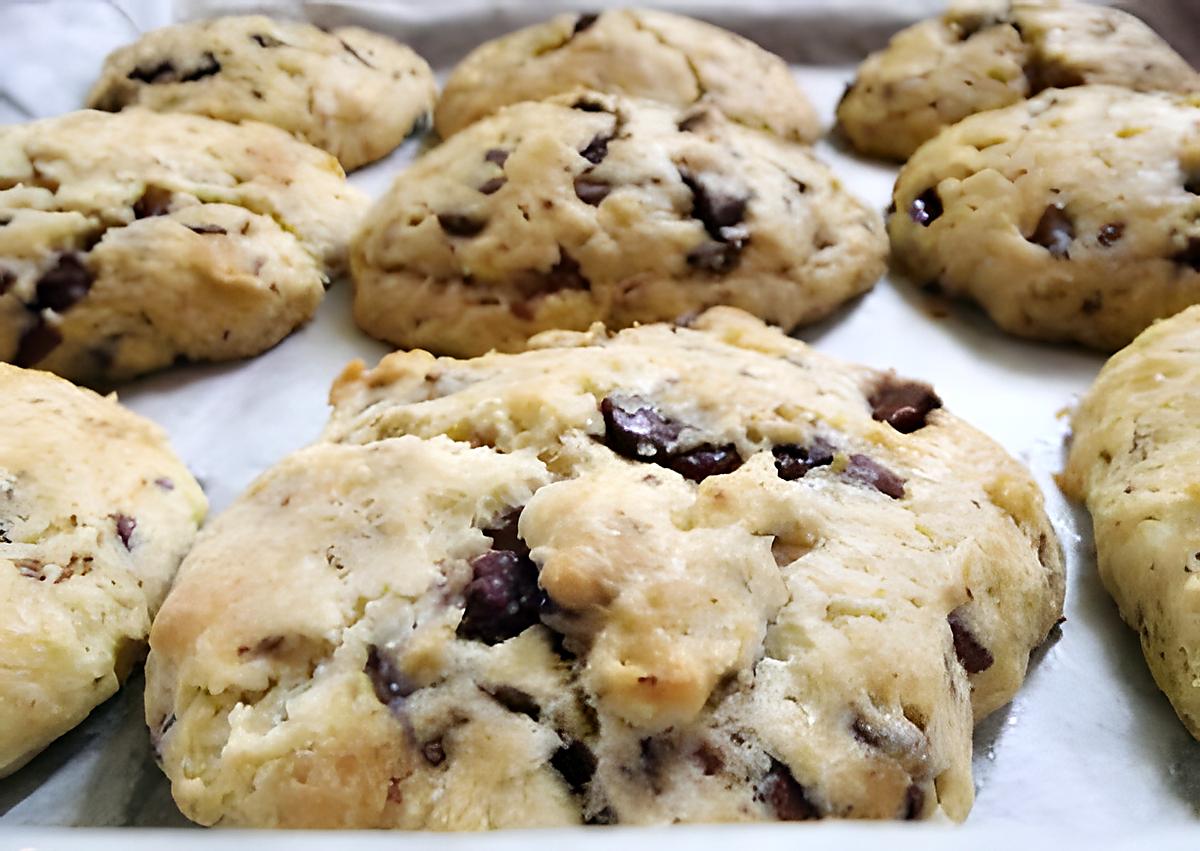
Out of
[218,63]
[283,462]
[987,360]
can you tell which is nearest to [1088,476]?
[987,360]

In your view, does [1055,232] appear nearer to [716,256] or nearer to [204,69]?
[716,256]

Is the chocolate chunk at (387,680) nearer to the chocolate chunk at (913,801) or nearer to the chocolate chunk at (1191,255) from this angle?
the chocolate chunk at (913,801)

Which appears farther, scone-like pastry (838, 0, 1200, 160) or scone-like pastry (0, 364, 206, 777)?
scone-like pastry (838, 0, 1200, 160)

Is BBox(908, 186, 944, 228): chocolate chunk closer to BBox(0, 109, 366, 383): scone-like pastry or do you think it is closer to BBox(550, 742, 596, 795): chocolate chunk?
BBox(0, 109, 366, 383): scone-like pastry

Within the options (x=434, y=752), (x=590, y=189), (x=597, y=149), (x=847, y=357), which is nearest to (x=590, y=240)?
(x=590, y=189)

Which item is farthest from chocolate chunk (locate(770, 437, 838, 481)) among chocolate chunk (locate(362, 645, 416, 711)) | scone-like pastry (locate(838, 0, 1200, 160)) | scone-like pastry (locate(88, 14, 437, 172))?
scone-like pastry (locate(88, 14, 437, 172))

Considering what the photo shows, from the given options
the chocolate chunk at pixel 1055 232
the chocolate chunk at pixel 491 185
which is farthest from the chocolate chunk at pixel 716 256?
the chocolate chunk at pixel 1055 232

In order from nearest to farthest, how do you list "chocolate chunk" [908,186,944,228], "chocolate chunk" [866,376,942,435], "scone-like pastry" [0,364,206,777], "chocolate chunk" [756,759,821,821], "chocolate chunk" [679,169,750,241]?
"chocolate chunk" [756,759,821,821]
"scone-like pastry" [0,364,206,777]
"chocolate chunk" [866,376,942,435]
"chocolate chunk" [679,169,750,241]
"chocolate chunk" [908,186,944,228]
